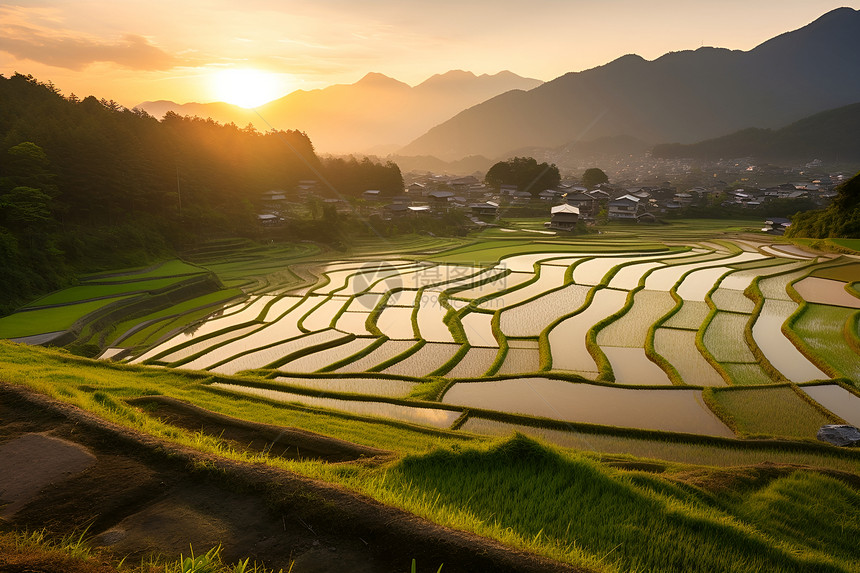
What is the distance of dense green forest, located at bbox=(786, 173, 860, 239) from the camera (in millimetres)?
30500

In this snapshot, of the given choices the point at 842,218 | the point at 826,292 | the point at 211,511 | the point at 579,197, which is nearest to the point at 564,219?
the point at 579,197

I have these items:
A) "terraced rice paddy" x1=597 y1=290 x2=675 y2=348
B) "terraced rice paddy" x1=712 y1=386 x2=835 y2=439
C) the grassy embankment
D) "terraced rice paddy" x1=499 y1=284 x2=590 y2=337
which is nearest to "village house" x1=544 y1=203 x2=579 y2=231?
"terraced rice paddy" x1=499 y1=284 x2=590 y2=337

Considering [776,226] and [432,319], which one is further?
[776,226]

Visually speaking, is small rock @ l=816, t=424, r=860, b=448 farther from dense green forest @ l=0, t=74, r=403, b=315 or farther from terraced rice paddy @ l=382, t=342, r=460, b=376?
dense green forest @ l=0, t=74, r=403, b=315

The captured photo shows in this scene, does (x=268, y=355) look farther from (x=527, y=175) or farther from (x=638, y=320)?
(x=527, y=175)

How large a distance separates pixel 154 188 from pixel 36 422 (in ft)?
119

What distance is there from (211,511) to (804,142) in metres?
158

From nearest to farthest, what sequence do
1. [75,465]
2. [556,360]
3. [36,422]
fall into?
[75,465]
[36,422]
[556,360]

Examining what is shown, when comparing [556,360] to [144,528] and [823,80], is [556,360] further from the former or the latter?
[823,80]

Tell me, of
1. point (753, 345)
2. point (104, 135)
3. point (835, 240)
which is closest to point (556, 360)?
point (753, 345)

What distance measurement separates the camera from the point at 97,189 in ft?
104

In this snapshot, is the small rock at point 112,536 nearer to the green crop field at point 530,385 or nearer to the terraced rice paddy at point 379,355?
the green crop field at point 530,385

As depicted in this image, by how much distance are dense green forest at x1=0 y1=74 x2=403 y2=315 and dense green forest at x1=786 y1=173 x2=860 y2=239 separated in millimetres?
39310

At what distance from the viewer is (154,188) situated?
36.6 meters
